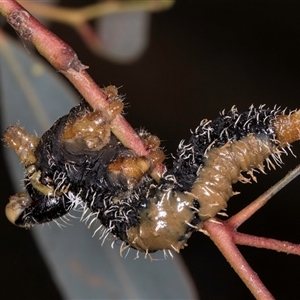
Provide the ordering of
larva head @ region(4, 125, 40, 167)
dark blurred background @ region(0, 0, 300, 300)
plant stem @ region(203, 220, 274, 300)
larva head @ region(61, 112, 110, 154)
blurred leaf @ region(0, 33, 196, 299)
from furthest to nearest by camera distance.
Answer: dark blurred background @ region(0, 0, 300, 300), blurred leaf @ region(0, 33, 196, 299), larva head @ region(4, 125, 40, 167), larva head @ region(61, 112, 110, 154), plant stem @ region(203, 220, 274, 300)

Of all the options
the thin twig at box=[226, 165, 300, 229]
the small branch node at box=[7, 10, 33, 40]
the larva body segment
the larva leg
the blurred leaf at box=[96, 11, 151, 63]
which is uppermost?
the blurred leaf at box=[96, 11, 151, 63]

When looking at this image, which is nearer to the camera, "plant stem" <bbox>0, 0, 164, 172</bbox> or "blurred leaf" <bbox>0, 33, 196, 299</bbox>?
"plant stem" <bbox>0, 0, 164, 172</bbox>

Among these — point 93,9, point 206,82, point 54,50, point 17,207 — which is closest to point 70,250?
point 17,207

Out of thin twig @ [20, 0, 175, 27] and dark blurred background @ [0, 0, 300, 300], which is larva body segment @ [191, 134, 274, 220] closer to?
thin twig @ [20, 0, 175, 27]

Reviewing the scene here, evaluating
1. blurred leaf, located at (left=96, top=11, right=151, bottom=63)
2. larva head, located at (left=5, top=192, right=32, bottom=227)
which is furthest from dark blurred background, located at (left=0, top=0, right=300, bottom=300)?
larva head, located at (left=5, top=192, right=32, bottom=227)

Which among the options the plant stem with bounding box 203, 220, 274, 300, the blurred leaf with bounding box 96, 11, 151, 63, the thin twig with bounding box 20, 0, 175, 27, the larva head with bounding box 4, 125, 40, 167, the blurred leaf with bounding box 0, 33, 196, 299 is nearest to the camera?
the plant stem with bounding box 203, 220, 274, 300

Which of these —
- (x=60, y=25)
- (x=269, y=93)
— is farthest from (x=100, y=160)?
(x=269, y=93)

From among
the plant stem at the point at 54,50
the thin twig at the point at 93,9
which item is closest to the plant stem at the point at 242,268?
the plant stem at the point at 54,50

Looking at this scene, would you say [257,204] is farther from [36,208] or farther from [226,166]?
[36,208]

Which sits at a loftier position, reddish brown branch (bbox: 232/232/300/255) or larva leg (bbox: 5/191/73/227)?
larva leg (bbox: 5/191/73/227)
